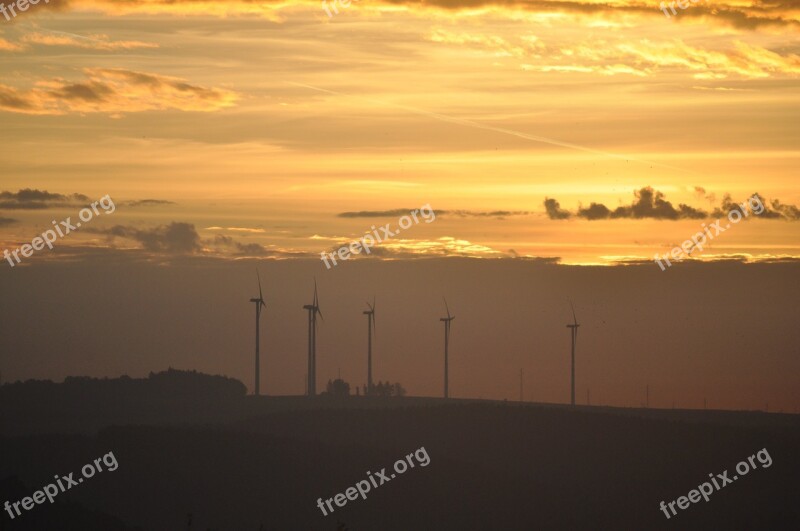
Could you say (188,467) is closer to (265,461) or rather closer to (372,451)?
(265,461)

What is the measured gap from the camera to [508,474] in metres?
186

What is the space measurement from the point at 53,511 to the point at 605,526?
78.8 m
